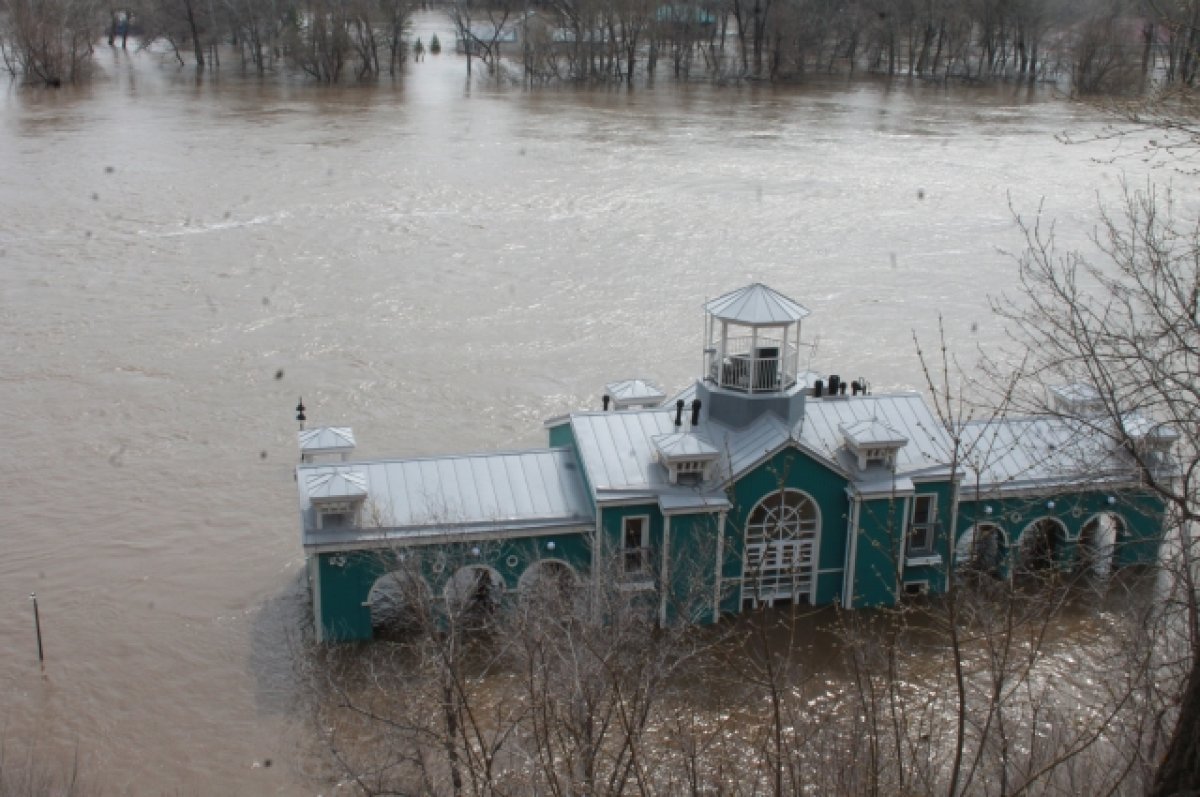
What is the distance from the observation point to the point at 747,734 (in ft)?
46.8

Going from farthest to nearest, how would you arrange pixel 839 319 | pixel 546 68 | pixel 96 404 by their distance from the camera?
1. pixel 546 68
2. pixel 839 319
3. pixel 96 404

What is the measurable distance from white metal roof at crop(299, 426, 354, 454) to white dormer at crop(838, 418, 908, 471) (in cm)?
650

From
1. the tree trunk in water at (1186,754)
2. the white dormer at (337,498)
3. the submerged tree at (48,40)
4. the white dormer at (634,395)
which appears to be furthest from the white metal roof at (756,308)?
the submerged tree at (48,40)

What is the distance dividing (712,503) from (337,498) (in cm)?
440

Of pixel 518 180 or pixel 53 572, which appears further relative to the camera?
pixel 518 180

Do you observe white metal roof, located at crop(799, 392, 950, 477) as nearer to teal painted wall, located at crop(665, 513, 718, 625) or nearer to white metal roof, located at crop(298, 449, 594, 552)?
teal painted wall, located at crop(665, 513, 718, 625)

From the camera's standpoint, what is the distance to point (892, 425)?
17.1 metres

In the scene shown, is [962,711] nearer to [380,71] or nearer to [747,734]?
[747,734]

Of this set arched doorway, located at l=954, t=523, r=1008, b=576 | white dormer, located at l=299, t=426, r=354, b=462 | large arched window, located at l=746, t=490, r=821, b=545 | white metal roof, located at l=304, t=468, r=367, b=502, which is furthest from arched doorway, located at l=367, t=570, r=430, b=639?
arched doorway, located at l=954, t=523, r=1008, b=576

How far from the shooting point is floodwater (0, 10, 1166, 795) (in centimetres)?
1659

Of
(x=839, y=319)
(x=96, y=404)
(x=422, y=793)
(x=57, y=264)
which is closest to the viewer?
(x=422, y=793)

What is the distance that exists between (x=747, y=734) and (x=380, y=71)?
54.4 metres

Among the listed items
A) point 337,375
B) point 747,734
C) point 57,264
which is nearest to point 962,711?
point 747,734

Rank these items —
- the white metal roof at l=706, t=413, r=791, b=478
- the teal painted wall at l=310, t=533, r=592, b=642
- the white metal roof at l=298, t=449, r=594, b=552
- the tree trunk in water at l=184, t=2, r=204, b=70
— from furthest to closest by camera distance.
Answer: the tree trunk in water at l=184, t=2, r=204, b=70, the white metal roof at l=706, t=413, r=791, b=478, the white metal roof at l=298, t=449, r=594, b=552, the teal painted wall at l=310, t=533, r=592, b=642
